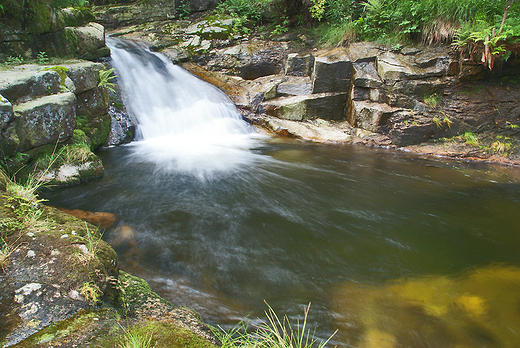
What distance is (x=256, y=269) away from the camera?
325cm

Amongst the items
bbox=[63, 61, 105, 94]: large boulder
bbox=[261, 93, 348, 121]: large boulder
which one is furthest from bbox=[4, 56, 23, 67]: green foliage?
bbox=[261, 93, 348, 121]: large boulder

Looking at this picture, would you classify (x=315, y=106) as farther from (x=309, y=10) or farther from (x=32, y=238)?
(x=32, y=238)

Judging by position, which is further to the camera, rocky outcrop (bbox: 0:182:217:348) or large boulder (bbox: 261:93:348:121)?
large boulder (bbox: 261:93:348:121)

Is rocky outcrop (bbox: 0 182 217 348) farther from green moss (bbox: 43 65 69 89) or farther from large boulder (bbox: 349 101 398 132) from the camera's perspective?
large boulder (bbox: 349 101 398 132)

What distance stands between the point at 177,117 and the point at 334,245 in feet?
25.1

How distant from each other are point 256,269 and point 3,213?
2.44 meters

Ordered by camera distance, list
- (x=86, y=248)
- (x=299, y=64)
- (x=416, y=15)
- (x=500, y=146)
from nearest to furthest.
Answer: (x=86, y=248) → (x=500, y=146) → (x=416, y=15) → (x=299, y=64)

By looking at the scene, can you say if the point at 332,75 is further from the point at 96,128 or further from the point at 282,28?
the point at 96,128

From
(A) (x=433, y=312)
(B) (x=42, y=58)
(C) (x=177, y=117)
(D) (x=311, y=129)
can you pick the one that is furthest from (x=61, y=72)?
(A) (x=433, y=312)

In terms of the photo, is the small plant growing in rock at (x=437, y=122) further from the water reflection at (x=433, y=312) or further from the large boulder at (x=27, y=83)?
the large boulder at (x=27, y=83)

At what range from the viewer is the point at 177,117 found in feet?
31.7

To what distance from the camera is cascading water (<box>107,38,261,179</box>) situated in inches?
292

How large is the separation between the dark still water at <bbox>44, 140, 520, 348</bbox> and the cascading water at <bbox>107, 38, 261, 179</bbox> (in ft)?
3.38

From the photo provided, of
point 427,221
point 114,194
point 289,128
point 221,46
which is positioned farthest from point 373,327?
point 221,46
